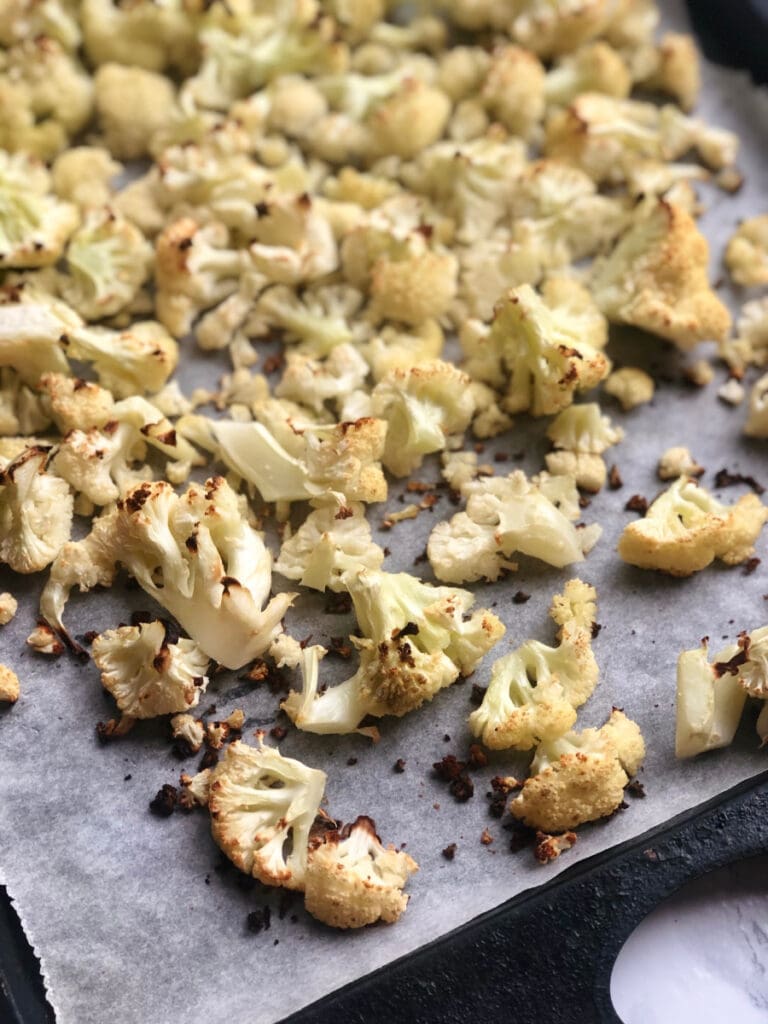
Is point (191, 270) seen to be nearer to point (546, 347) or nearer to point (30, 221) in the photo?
point (30, 221)

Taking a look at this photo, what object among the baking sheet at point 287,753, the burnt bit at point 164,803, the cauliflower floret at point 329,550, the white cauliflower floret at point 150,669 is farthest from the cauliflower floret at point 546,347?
the burnt bit at point 164,803

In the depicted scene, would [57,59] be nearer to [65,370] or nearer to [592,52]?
[65,370]

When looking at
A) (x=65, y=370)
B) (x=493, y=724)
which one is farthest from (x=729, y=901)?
(x=65, y=370)

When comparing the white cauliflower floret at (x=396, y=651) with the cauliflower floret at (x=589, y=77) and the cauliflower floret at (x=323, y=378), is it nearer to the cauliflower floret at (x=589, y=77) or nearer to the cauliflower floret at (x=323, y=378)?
the cauliflower floret at (x=323, y=378)

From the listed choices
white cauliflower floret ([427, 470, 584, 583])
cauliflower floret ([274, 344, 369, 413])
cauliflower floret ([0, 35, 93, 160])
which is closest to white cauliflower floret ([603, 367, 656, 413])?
white cauliflower floret ([427, 470, 584, 583])

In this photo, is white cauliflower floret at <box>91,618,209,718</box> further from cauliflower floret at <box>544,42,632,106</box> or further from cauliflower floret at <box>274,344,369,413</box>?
cauliflower floret at <box>544,42,632,106</box>

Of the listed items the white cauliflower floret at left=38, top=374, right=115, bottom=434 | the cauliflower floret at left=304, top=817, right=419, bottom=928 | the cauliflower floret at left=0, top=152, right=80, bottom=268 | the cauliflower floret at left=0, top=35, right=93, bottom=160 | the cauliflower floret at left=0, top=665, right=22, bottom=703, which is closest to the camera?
the cauliflower floret at left=304, top=817, right=419, bottom=928
